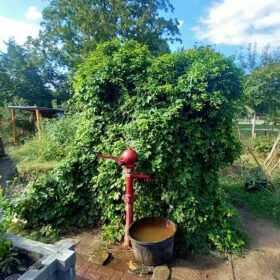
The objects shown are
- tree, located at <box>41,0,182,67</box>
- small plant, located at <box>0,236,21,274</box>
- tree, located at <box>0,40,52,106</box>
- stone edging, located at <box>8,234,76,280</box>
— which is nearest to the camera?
stone edging, located at <box>8,234,76,280</box>

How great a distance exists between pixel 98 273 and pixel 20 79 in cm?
1861

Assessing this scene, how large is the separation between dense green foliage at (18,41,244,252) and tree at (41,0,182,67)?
1245 centimetres

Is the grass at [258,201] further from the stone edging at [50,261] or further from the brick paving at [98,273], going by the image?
the stone edging at [50,261]

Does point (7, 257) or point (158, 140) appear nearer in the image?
point (7, 257)

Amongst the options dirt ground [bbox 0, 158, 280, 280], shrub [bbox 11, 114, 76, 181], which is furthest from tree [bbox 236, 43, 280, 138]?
dirt ground [bbox 0, 158, 280, 280]

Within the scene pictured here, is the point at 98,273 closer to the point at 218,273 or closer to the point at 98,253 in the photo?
the point at 98,253

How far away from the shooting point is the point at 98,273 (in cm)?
245

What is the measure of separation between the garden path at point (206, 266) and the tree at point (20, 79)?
54.8 feet

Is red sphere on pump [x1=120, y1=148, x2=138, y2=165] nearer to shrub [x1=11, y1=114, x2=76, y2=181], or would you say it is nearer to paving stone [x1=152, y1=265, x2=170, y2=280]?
paving stone [x1=152, y1=265, x2=170, y2=280]

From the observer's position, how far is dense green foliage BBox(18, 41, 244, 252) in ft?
8.86

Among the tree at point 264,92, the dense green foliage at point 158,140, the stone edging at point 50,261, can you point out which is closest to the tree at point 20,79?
the tree at point 264,92

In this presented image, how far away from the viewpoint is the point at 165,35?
55.6 feet

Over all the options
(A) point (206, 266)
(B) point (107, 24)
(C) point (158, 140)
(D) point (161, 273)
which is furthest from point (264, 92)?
(B) point (107, 24)

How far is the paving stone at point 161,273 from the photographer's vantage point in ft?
7.74
